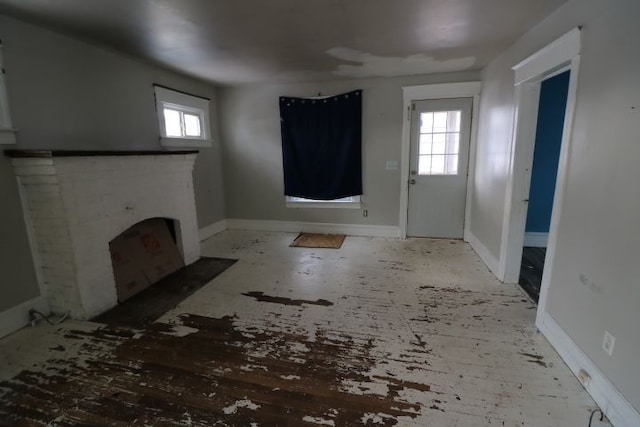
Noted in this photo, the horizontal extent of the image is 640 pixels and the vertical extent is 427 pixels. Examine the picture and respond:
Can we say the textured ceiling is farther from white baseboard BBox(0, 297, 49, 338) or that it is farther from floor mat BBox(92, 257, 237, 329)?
floor mat BBox(92, 257, 237, 329)

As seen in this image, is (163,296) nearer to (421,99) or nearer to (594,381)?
(594,381)

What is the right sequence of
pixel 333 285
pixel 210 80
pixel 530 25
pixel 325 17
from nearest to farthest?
pixel 325 17
pixel 530 25
pixel 333 285
pixel 210 80

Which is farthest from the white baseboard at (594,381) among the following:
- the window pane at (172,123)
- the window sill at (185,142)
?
the window pane at (172,123)

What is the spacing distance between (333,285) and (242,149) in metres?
3.04

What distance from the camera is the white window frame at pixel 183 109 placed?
3.80 meters

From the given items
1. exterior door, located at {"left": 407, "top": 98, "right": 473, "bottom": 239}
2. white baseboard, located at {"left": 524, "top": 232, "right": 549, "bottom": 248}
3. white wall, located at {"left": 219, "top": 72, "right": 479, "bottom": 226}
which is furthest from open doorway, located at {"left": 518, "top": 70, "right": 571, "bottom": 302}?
white wall, located at {"left": 219, "top": 72, "right": 479, "bottom": 226}

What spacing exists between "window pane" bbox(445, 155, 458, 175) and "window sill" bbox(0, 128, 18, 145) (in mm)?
4678

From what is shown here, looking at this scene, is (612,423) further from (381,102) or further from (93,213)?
(381,102)

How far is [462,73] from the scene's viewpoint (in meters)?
4.11

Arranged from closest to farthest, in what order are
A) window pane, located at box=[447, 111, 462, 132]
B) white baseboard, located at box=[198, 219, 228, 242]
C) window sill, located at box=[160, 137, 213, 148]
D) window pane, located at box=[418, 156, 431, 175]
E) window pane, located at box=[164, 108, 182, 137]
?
window sill, located at box=[160, 137, 213, 148]
window pane, located at box=[164, 108, 182, 137]
window pane, located at box=[447, 111, 462, 132]
window pane, located at box=[418, 156, 431, 175]
white baseboard, located at box=[198, 219, 228, 242]

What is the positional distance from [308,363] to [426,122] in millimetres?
3689

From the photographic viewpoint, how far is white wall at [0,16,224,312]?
232 centimetres

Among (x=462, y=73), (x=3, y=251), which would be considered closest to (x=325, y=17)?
(x=462, y=73)

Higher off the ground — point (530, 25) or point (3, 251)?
point (530, 25)
